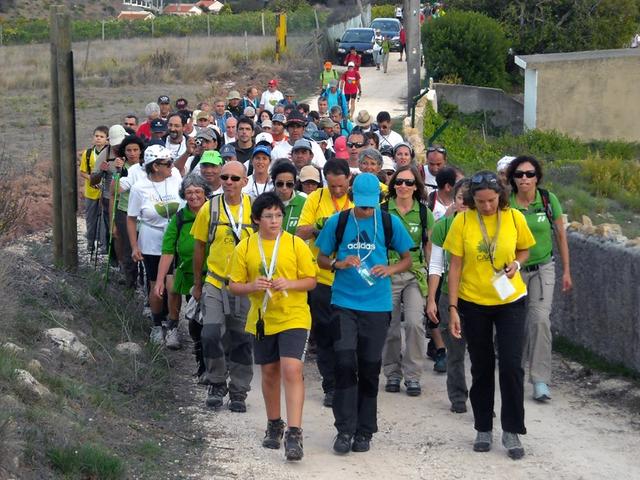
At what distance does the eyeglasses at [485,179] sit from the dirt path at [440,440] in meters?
1.84

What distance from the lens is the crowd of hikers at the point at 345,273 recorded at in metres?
7.68

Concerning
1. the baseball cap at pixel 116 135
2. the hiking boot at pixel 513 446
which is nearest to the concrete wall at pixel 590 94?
the baseball cap at pixel 116 135

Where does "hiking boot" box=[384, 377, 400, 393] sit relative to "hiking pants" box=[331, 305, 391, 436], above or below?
below

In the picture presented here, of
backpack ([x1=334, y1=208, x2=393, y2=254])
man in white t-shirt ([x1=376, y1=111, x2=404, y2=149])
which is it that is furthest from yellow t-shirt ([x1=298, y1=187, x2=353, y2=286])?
man in white t-shirt ([x1=376, y1=111, x2=404, y2=149])

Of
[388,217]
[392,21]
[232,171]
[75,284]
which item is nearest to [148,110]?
[75,284]

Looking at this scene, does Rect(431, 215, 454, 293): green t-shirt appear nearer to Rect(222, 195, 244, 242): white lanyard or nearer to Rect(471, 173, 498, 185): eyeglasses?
Rect(471, 173, 498, 185): eyeglasses

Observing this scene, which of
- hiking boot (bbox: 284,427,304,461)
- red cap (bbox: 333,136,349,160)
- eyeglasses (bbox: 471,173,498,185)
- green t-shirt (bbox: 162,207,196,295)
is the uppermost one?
eyeglasses (bbox: 471,173,498,185)

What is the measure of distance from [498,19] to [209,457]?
3883 cm

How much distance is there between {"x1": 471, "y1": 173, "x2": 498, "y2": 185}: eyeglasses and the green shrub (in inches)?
1230

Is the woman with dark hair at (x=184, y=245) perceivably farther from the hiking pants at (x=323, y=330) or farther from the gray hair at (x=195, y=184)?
the hiking pants at (x=323, y=330)

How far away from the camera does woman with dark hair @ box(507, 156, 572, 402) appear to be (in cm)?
908

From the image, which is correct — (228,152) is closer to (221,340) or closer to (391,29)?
(221,340)

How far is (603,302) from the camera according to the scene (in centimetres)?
1001

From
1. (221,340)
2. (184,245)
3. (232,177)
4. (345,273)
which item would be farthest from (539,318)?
(184,245)
